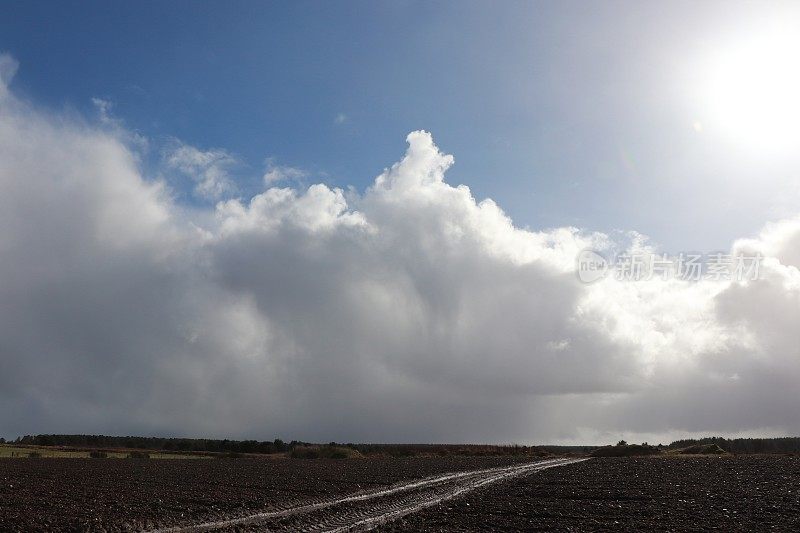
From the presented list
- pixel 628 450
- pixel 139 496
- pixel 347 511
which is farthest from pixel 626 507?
pixel 628 450

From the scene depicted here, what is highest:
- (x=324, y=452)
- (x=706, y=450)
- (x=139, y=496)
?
(x=706, y=450)

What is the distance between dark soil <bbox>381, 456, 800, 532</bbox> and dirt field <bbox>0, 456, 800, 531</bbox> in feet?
0.15

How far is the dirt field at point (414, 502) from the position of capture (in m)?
25.0

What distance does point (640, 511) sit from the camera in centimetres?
2820

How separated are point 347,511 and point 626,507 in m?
12.9

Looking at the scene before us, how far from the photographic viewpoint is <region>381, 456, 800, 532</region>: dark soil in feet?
80.0

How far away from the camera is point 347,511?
96.9 feet

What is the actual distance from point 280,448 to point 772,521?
134920mm

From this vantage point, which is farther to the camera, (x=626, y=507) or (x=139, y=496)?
(x=139, y=496)

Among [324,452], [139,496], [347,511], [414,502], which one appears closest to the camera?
[347,511]

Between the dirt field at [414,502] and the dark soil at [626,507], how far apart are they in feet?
0.15

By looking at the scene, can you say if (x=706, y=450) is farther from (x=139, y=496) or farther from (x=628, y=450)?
(x=139, y=496)

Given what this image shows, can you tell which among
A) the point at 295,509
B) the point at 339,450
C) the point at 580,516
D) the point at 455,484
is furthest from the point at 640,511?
the point at 339,450

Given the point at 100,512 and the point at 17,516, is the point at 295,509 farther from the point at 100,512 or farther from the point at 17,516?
the point at 17,516
